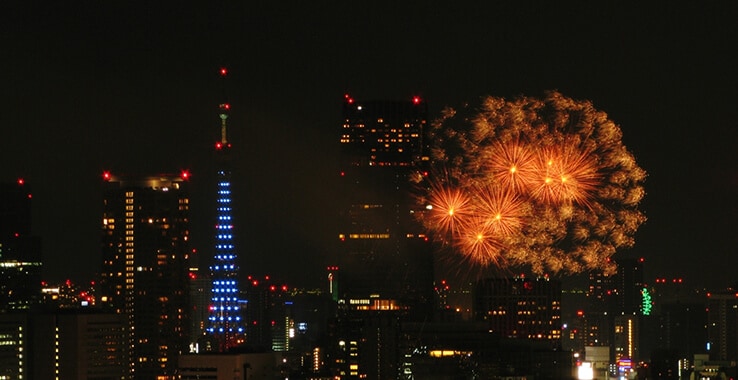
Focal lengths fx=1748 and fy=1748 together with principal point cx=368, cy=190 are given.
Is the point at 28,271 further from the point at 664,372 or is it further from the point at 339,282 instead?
the point at 664,372

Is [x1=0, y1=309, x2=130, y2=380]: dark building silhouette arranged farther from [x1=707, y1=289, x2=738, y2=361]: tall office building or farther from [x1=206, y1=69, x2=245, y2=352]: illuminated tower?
[x1=707, y1=289, x2=738, y2=361]: tall office building

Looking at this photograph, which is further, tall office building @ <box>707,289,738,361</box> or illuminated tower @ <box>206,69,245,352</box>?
illuminated tower @ <box>206,69,245,352</box>

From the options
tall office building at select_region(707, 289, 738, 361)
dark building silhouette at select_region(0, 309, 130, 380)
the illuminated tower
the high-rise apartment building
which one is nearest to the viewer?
the high-rise apartment building

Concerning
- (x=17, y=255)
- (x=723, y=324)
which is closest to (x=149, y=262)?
(x=17, y=255)

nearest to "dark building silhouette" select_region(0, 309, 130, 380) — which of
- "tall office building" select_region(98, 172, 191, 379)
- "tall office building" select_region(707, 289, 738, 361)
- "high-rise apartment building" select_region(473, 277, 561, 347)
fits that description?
"tall office building" select_region(98, 172, 191, 379)

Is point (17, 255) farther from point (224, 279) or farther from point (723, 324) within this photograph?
point (723, 324)
